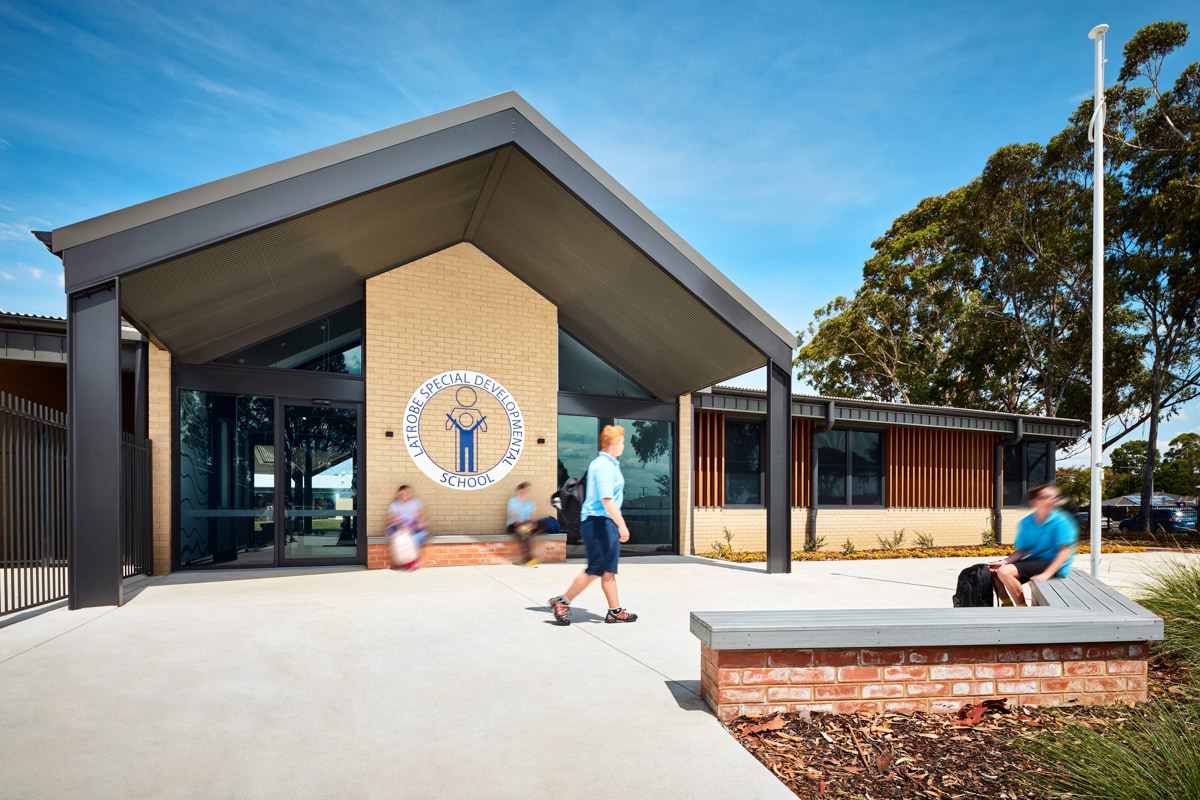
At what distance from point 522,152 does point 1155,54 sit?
2328 centimetres

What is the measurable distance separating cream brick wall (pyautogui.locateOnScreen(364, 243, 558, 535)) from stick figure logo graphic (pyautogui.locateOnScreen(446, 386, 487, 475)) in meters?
0.43

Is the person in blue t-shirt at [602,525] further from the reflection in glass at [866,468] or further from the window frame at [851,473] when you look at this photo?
the reflection in glass at [866,468]

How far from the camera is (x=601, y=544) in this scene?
5.86m

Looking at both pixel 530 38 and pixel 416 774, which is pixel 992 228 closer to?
pixel 530 38

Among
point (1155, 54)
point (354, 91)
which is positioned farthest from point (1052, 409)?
point (354, 91)

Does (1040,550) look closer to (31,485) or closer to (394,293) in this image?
(31,485)

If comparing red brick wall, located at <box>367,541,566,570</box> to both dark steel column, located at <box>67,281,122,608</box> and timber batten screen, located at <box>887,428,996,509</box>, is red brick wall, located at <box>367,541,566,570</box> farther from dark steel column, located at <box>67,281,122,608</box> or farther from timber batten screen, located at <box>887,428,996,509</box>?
timber batten screen, located at <box>887,428,996,509</box>

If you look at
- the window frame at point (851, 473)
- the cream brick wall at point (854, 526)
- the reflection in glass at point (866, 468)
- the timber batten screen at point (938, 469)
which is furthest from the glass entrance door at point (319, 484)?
the timber batten screen at point (938, 469)

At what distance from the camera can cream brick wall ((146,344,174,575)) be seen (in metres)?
9.43

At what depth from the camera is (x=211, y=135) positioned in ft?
46.7

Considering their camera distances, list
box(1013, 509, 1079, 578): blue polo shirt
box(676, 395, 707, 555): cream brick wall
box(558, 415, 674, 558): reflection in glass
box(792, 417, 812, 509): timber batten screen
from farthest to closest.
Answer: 1. box(792, 417, 812, 509): timber batten screen
2. box(676, 395, 707, 555): cream brick wall
3. box(558, 415, 674, 558): reflection in glass
4. box(1013, 509, 1079, 578): blue polo shirt

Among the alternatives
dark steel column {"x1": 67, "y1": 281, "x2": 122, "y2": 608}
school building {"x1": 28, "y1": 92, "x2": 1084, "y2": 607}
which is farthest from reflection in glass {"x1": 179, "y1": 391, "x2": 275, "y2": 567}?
dark steel column {"x1": 67, "y1": 281, "x2": 122, "y2": 608}

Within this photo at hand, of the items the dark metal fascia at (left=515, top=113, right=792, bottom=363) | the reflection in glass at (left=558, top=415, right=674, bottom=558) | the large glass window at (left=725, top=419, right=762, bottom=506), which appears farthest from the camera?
the large glass window at (left=725, top=419, right=762, bottom=506)

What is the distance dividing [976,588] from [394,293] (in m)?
9.03
